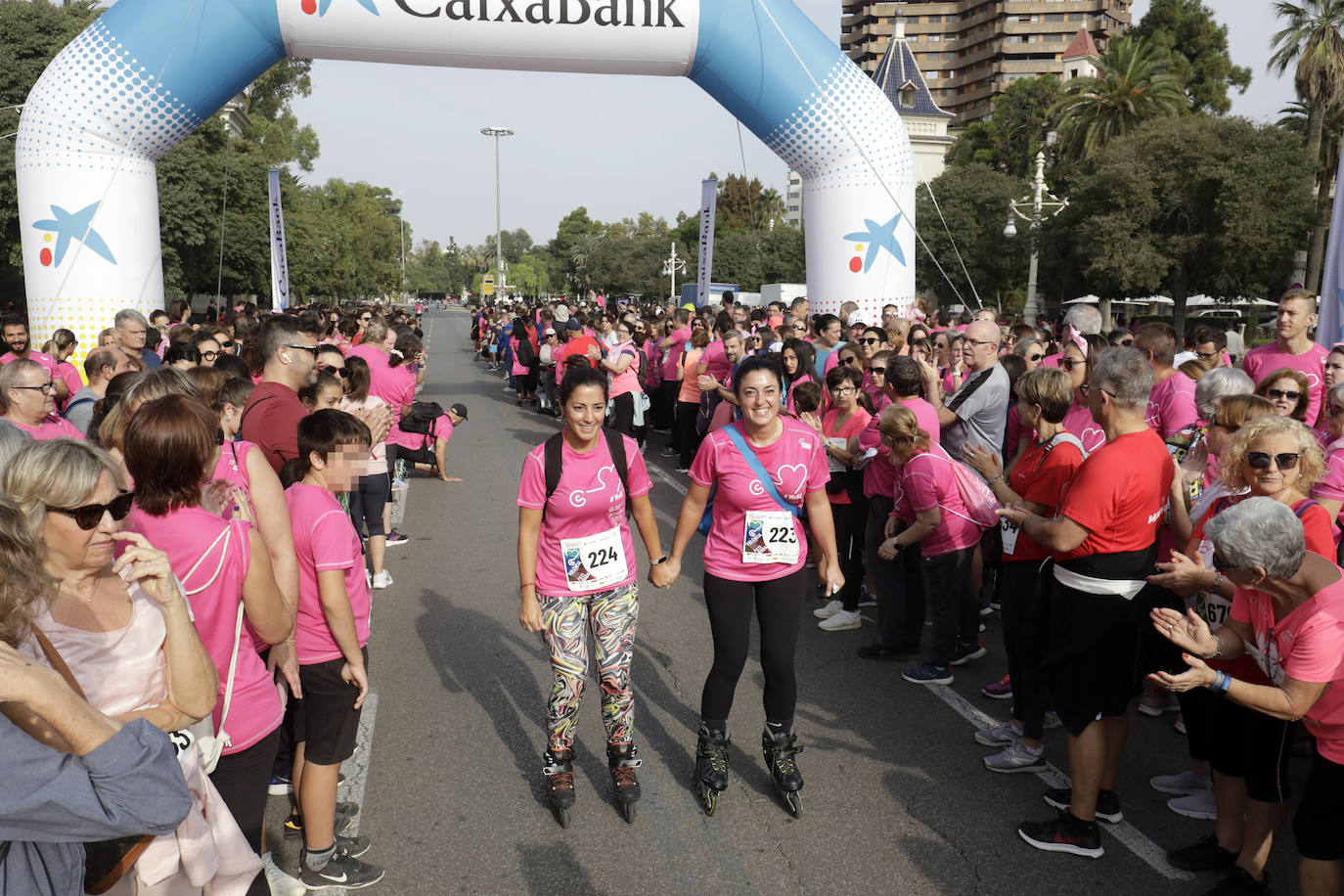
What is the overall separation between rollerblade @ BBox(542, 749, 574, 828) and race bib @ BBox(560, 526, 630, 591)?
75 centimetres

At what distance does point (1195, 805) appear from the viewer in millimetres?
4176

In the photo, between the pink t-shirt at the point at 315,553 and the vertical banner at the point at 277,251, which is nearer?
the pink t-shirt at the point at 315,553

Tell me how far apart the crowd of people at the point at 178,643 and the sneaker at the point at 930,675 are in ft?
10.1

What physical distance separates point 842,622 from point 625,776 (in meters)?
2.70

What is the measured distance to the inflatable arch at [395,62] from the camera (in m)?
12.0

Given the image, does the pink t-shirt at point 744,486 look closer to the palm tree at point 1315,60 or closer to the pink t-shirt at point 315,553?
the pink t-shirt at point 315,553

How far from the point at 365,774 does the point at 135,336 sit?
18.8ft

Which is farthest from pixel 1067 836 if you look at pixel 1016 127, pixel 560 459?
pixel 1016 127

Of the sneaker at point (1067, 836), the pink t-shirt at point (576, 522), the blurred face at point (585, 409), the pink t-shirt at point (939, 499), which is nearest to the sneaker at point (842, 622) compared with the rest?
the pink t-shirt at point (939, 499)

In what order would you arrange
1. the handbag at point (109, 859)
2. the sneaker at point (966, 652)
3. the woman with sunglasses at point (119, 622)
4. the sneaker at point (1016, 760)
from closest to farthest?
the handbag at point (109, 859)
the woman with sunglasses at point (119, 622)
the sneaker at point (1016, 760)
the sneaker at point (966, 652)

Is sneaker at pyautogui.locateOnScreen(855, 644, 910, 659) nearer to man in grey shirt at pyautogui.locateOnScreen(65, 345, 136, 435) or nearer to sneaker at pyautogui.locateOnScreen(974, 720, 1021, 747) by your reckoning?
sneaker at pyautogui.locateOnScreen(974, 720, 1021, 747)

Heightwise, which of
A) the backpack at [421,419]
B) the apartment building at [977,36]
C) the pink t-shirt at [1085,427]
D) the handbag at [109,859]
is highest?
the apartment building at [977,36]

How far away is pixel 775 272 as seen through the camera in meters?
61.8

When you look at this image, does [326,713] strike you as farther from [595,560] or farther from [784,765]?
[784,765]
